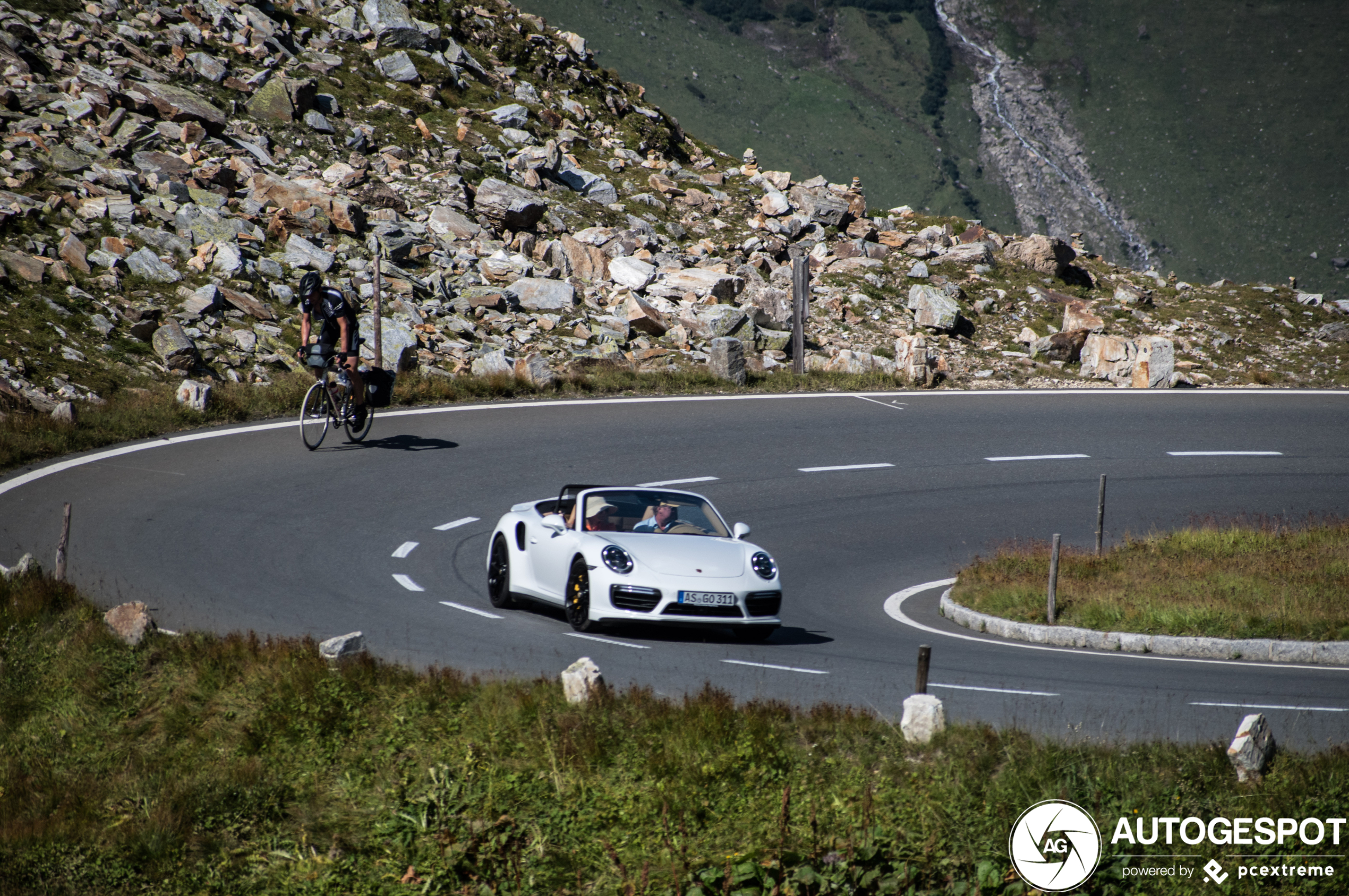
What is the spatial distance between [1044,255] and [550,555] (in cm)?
3272

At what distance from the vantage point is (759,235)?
3959 centimetres

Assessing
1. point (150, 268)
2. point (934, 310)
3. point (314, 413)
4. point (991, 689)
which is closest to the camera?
point (991, 689)

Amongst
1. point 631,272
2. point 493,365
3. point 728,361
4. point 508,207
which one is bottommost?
point 493,365

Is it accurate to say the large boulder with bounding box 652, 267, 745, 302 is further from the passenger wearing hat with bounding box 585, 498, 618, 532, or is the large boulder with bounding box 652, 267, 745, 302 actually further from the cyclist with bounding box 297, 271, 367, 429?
the passenger wearing hat with bounding box 585, 498, 618, 532

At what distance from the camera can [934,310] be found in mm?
34594

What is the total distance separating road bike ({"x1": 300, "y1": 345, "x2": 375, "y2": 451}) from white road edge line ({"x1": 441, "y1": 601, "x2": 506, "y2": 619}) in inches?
259

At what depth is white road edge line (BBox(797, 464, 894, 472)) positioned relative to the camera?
68.2 ft

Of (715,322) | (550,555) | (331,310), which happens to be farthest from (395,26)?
(550,555)

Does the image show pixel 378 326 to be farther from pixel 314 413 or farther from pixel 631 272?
pixel 631 272

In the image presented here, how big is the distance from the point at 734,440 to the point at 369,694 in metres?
13.9

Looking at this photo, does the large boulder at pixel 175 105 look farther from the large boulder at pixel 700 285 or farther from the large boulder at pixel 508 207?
the large boulder at pixel 700 285

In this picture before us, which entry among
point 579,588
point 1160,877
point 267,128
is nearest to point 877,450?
point 579,588

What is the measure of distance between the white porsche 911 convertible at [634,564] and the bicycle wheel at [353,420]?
687 centimetres

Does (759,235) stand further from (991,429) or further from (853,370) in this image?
(991,429)
